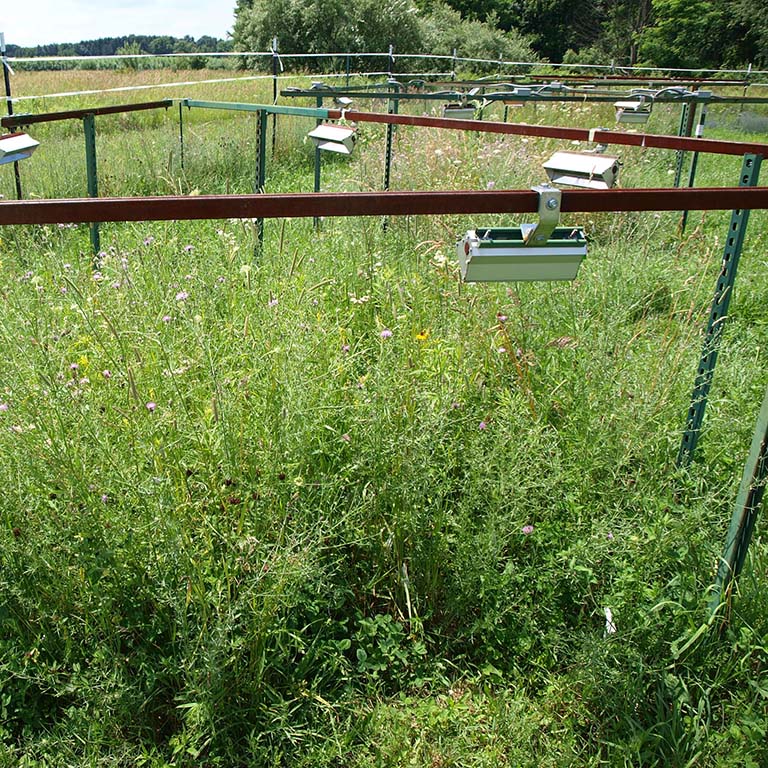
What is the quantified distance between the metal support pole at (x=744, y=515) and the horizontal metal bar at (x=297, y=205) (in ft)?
2.20

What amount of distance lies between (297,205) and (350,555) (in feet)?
3.73

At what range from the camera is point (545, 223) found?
1.54 m

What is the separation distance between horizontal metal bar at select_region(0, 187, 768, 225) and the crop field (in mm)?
496

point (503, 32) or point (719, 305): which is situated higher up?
point (503, 32)

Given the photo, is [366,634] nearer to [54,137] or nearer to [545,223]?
[545,223]

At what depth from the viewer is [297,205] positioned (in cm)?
154

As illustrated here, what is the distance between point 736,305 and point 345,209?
13.5ft

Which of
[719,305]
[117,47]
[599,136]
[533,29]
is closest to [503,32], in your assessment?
[533,29]

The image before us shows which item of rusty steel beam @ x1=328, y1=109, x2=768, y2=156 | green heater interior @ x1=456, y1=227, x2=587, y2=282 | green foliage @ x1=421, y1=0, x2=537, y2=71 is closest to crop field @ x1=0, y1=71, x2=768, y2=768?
green heater interior @ x1=456, y1=227, x2=587, y2=282

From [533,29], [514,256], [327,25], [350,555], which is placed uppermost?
[533,29]

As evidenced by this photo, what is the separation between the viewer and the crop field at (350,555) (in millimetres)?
1792

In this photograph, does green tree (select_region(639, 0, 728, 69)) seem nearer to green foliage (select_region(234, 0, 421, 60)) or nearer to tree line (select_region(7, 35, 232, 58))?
green foliage (select_region(234, 0, 421, 60))

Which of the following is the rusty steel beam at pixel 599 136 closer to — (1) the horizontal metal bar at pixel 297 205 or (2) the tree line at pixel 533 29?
(1) the horizontal metal bar at pixel 297 205

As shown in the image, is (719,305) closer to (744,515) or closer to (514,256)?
(744,515)
